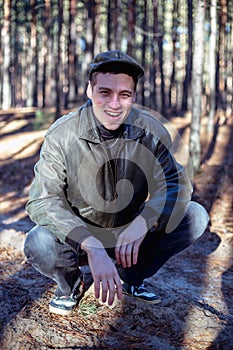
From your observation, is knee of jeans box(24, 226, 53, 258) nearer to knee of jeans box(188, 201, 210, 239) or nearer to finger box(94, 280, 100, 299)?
finger box(94, 280, 100, 299)

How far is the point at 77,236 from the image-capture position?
2691 millimetres

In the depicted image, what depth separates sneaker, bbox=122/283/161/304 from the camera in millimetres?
3270

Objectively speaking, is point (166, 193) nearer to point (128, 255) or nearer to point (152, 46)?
point (128, 255)

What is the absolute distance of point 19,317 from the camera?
2.93m

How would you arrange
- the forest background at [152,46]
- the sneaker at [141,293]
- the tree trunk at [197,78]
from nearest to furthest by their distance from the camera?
the sneaker at [141,293] < the tree trunk at [197,78] < the forest background at [152,46]

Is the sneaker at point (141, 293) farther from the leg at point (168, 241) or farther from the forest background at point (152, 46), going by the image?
the forest background at point (152, 46)

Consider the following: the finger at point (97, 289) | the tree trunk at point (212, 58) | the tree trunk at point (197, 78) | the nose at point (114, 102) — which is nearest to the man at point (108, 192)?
the nose at point (114, 102)

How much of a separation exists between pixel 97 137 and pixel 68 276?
1104mm

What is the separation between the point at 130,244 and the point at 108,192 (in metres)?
0.47

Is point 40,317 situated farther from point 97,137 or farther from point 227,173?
point 227,173

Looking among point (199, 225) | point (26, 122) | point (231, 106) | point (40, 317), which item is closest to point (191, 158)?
point (199, 225)

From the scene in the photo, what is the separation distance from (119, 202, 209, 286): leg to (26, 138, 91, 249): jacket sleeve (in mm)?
672

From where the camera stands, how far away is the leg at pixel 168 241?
10.4ft

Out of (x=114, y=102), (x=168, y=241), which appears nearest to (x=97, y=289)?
(x=168, y=241)
